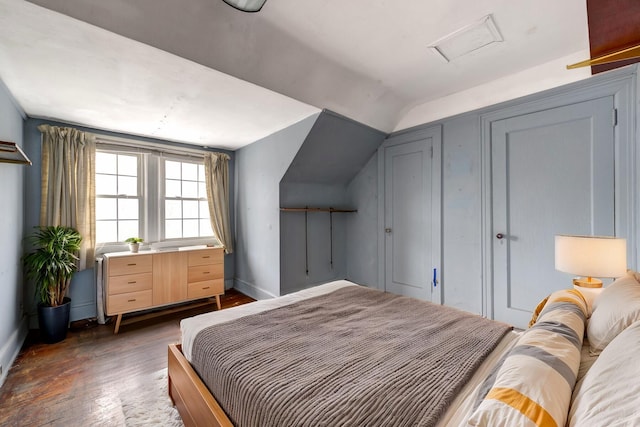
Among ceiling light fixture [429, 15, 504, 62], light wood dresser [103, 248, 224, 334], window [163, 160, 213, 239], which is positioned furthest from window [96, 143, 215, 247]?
ceiling light fixture [429, 15, 504, 62]

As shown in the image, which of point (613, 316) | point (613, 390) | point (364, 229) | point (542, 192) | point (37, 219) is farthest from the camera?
point (364, 229)

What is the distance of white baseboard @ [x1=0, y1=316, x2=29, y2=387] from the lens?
6.50 ft

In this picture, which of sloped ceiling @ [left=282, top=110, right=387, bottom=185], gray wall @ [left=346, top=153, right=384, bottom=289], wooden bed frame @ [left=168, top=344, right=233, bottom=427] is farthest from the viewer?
gray wall @ [left=346, top=153, right=384, bottom=289]

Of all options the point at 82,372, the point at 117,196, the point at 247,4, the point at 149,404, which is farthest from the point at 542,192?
the point at 117,196

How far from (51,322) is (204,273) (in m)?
1.39

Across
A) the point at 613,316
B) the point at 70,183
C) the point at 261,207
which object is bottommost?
the point at 613,316

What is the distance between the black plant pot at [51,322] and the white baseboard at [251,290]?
197 centimetres

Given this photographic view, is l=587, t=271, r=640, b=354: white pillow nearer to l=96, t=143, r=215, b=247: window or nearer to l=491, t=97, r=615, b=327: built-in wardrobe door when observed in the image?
l=491, t=97, r=615, b=327: built-in wardrobe door

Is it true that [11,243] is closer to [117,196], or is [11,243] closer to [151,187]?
[117,196]

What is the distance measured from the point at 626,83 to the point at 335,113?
230cm

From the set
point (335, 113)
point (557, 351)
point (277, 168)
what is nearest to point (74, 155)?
point (277, 168)

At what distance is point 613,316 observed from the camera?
3.11ft

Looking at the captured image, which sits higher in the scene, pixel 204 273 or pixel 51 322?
pixel 204 273

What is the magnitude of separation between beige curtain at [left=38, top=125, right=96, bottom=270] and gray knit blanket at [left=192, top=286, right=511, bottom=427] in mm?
2501
